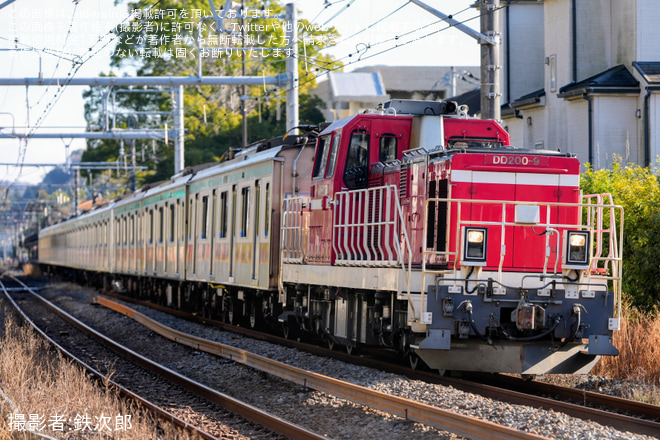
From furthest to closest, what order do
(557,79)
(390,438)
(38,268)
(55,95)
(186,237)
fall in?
(38,268)
(557,79)
(55,95)
(186,237)
(390,438)

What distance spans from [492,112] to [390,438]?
7390 millimetres

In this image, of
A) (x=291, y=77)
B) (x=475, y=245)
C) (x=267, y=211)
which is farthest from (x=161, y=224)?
(x=475, y=245)

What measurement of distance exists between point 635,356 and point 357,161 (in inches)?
187

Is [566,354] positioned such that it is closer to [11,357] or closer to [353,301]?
[353,301]

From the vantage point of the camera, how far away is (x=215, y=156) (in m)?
53.1

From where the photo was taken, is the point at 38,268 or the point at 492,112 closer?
the point at 492,112

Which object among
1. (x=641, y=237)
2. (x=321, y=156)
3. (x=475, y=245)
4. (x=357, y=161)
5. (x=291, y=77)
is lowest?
(x=475, y=245)

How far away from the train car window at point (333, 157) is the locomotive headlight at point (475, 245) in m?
3.16

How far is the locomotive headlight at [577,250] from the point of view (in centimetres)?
1102

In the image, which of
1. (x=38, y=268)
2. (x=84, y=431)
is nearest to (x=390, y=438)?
(x=84, y=431)

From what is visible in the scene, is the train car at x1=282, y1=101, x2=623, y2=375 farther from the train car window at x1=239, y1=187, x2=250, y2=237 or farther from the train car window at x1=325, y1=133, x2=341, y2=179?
the train car window at x1=239, y1=187, x2=250, y2=237

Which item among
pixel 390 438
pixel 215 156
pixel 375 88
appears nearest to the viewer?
pixel 390 438

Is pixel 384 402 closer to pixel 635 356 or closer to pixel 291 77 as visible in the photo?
pixel 635 356

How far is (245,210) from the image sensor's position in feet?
59.8
